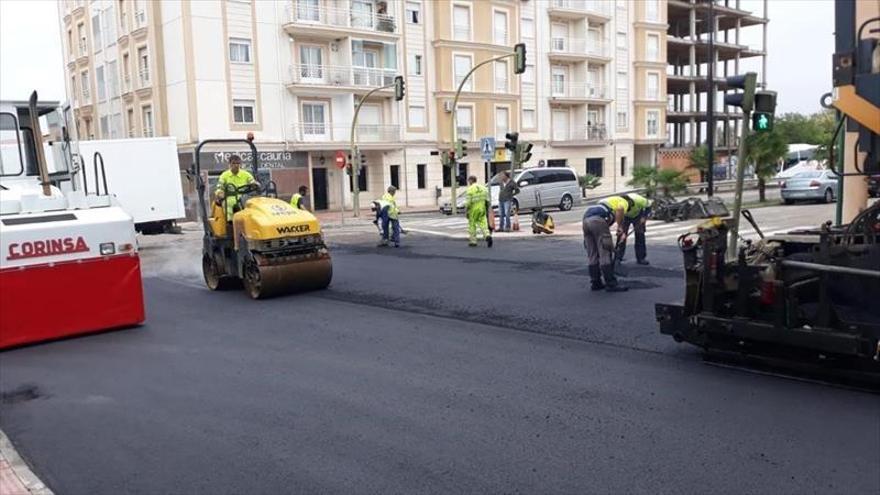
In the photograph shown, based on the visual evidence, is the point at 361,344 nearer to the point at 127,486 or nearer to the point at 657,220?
the point at 127,486

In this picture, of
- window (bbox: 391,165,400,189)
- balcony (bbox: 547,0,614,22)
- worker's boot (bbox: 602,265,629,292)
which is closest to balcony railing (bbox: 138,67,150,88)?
window (bbox: 391,165,400,189)

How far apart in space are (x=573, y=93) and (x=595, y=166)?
18.1 ft

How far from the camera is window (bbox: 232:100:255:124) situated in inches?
1436

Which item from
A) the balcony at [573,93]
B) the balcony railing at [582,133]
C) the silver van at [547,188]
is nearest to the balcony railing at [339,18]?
the balcony at [573,93]

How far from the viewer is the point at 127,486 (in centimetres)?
463

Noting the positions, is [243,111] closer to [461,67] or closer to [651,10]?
[461,67]

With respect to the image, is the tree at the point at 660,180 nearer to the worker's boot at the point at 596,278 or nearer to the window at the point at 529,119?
the worker's boot at the point at 596,278

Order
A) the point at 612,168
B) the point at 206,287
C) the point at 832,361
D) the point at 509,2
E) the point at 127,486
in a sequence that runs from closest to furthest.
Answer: the point at 127,486, the point at 832,361, the point at 206,287, the point at 509,2, the point at 612,168

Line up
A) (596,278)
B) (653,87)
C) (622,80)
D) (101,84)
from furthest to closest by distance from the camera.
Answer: (653,87) → (622,80) → (101,84) → (596,278)

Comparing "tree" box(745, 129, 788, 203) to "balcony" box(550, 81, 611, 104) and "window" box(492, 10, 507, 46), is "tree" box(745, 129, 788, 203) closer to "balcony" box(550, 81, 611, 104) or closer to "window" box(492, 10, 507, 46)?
"window" box(492, 10, 507, 46)

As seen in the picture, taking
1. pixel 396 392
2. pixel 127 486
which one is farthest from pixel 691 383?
pixel 127 486

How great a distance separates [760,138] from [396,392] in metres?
23.7

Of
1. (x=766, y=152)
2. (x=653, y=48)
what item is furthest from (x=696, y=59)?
(x=766, y=152)

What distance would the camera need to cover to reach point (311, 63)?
39031 mm
